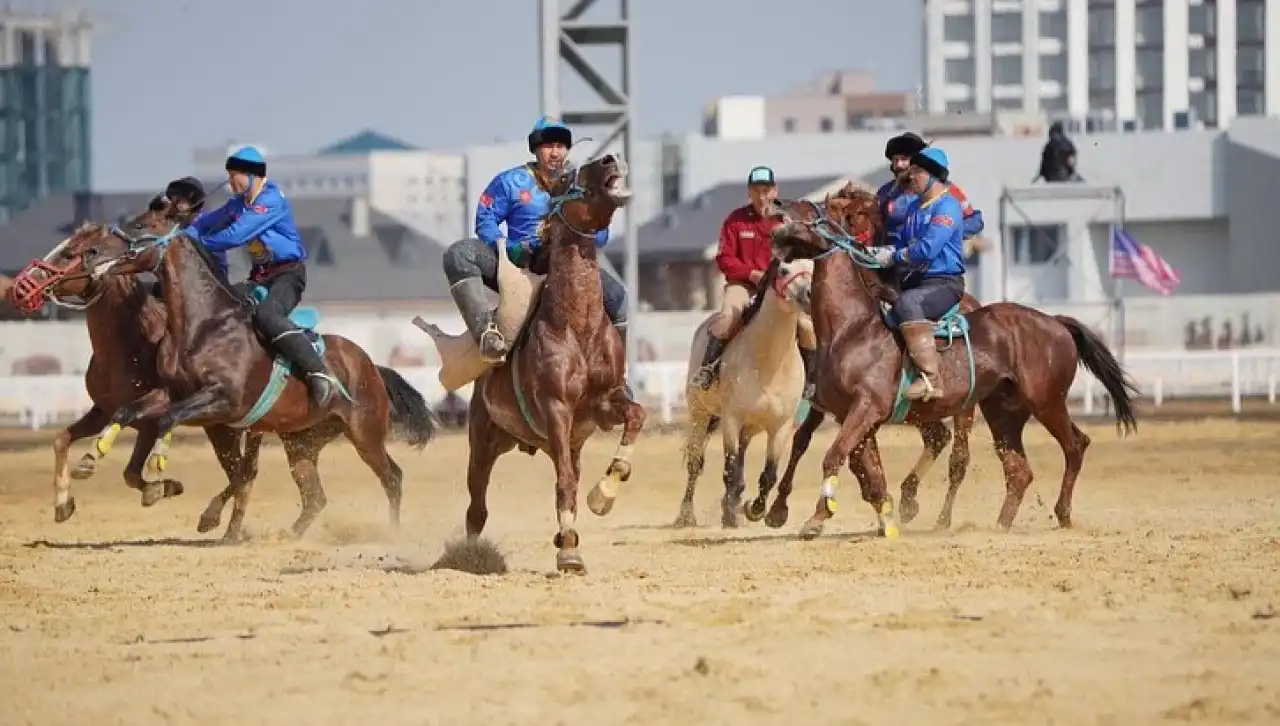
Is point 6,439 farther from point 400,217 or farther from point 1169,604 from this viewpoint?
point 400,217

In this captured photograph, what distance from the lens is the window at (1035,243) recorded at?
60.2m

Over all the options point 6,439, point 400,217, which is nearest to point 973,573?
point 6,439

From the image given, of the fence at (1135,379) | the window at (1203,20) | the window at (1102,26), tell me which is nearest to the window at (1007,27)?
the window at (1102,26)

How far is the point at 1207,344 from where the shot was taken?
40938mm

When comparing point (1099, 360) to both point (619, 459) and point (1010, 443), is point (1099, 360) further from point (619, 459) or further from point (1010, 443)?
point (619, 459)

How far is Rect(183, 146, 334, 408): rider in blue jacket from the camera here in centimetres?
1549

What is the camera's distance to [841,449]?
1405 cm

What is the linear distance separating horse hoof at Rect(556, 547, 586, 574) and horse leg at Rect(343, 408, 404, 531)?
4.21 m

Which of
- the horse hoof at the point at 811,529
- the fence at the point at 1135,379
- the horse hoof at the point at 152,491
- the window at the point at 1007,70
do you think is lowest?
the fence at the point at 1135,379

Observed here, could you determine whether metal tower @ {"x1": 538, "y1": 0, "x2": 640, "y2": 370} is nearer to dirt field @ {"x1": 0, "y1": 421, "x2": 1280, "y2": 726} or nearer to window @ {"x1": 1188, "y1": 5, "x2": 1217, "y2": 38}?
dirt field @ {"x1": 0, "y1": 421, "x2": 1280, "y2": 726}

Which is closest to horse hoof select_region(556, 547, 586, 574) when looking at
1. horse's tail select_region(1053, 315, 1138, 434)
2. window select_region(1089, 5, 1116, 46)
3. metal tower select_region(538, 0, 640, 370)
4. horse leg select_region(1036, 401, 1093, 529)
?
horse leg select_region(1036, 401, 1093, 529)

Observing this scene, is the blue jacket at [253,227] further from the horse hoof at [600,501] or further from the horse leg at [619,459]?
the horse hoof at [600,501]

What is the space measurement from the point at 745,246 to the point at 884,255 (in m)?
2.47

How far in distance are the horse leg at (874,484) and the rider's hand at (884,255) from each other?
3.67 ft
